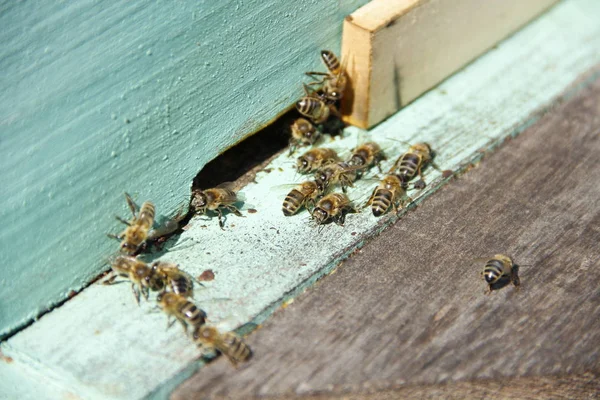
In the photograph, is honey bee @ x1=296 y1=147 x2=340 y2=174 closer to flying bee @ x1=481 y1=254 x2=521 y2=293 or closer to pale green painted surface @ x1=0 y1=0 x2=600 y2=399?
pale green painted surface @ x1=0 y1=0 x2=600 y2=399

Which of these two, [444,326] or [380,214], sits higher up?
[380,214]

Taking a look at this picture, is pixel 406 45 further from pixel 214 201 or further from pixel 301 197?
pixel 214 201

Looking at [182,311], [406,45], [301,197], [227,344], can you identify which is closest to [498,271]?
[301,197]

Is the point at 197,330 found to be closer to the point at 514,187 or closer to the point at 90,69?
the point at 90,69

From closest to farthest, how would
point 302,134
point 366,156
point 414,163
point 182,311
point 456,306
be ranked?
point 182,311, point 456,306, point 414,163, point 366,156, point 302,134

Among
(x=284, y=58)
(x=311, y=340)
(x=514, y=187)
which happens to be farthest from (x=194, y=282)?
→ (x=514, y=187)

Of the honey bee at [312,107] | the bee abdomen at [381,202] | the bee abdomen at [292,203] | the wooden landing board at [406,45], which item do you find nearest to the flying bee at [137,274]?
the bee abdomen at [292,203]

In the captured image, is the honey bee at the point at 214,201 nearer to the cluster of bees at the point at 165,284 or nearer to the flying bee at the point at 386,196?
the cluster of bees at the point at 165,284
